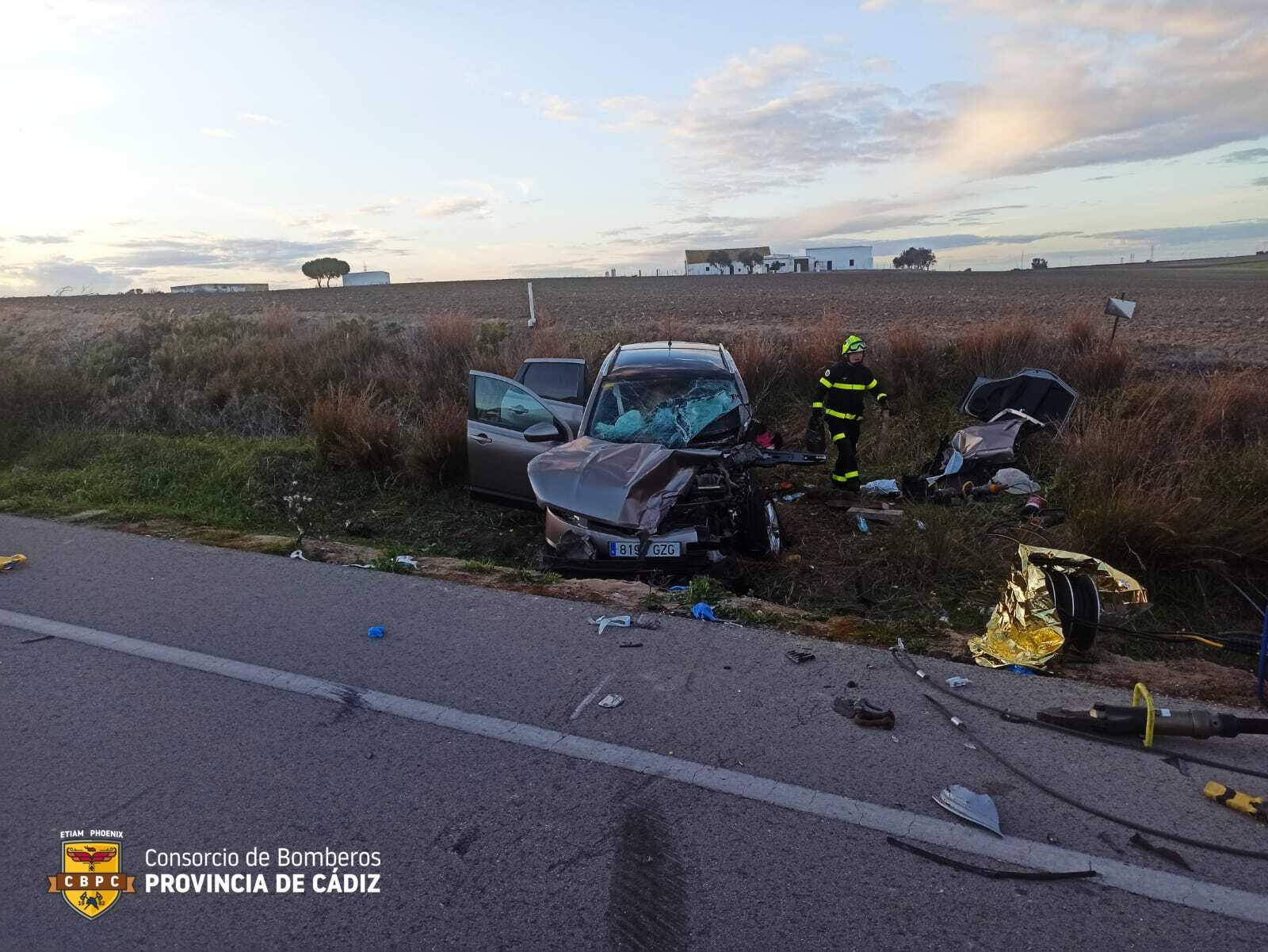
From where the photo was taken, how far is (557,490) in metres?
6.31

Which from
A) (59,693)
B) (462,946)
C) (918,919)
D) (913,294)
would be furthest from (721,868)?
(913,294)

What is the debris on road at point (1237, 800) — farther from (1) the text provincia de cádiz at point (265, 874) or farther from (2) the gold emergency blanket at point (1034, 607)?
(1) the text provincia de cádiz at point (265, 874)

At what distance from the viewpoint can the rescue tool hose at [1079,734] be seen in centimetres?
355

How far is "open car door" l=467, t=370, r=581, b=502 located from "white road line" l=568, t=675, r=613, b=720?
3.47 m

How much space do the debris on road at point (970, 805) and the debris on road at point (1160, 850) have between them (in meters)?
0.46

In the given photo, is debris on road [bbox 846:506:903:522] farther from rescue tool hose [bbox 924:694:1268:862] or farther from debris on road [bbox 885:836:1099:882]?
debris on road [bbox 885:836:1099:882]

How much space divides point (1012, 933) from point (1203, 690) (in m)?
2.60

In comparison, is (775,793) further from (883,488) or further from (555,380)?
(555,380)

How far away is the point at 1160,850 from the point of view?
302 cm

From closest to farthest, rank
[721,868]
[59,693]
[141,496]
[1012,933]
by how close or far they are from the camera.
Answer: [1012,933] → [721,868] → [59,693] → [141,496]

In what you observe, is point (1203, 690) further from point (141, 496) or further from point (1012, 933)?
point (141, 496)

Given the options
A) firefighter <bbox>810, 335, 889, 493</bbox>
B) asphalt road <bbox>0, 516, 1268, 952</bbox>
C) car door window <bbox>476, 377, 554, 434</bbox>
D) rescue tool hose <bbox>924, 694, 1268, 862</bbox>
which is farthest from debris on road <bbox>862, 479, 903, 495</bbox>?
rescue tool hose <bbox>924, 694, 1268, 862</bbox>

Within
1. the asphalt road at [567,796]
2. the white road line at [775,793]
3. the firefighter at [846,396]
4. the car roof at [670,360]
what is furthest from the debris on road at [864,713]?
the firefighter at [846,396]

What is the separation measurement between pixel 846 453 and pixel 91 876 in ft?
25.3
